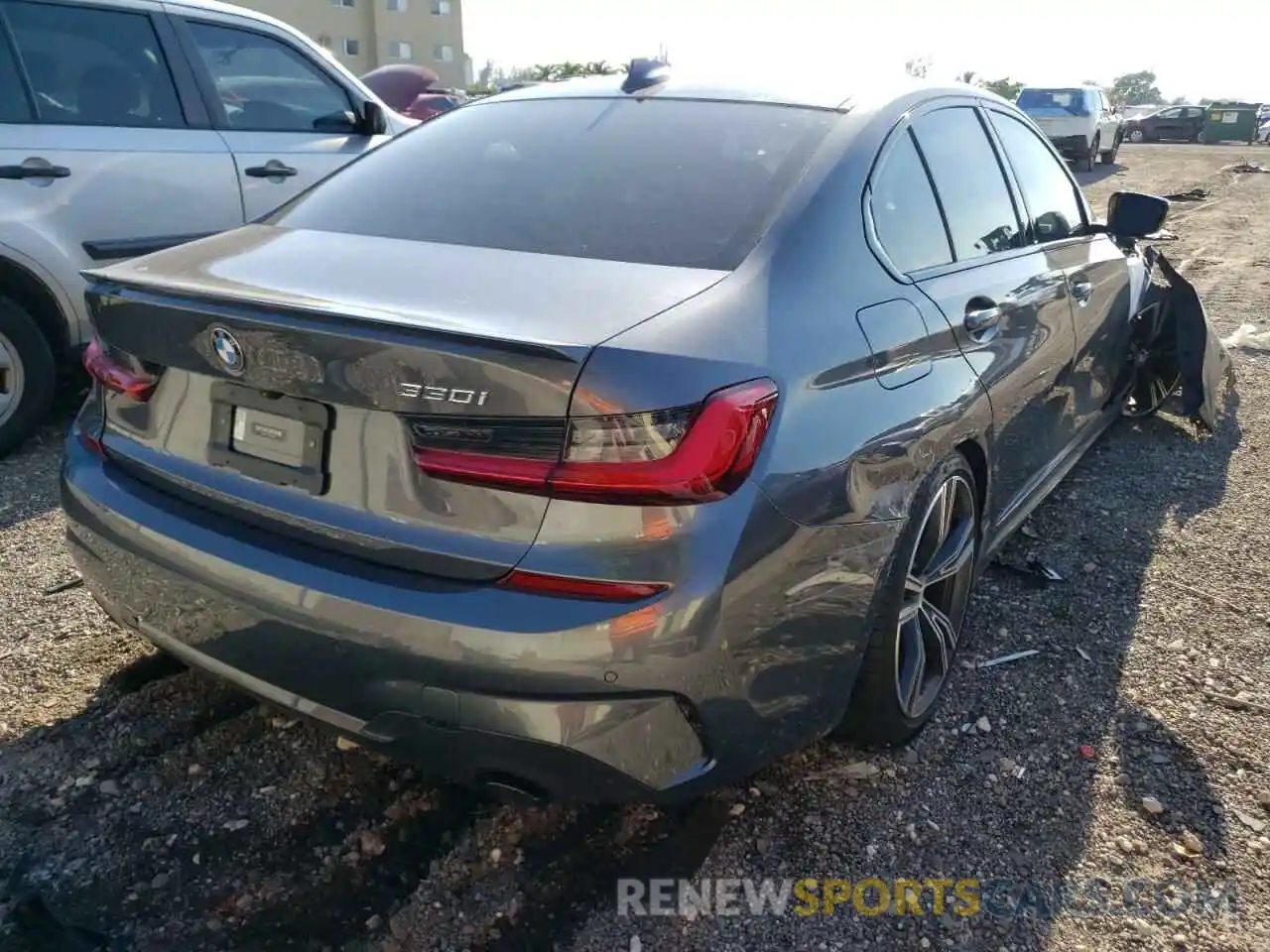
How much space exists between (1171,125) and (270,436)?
45.5 m

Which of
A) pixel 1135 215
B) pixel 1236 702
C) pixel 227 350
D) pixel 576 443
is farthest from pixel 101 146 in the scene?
pixel 1236 702

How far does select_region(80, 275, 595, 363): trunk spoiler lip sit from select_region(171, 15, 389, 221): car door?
282 cm

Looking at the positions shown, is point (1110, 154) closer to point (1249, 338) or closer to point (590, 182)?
point (1249, 338)

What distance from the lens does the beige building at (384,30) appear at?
4856 cm

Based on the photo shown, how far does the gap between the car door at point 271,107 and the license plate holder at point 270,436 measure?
120 inches

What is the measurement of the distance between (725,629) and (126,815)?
1.51m

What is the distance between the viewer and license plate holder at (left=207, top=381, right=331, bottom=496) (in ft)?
6.32

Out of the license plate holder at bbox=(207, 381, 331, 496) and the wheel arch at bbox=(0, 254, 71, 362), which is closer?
the license plate holder at bbox=(207, 381, 331, 496)

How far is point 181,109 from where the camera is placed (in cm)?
484

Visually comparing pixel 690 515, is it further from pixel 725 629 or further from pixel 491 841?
pixel 491 841

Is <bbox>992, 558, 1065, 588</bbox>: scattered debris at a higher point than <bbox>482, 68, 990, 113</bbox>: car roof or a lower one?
Result: lower

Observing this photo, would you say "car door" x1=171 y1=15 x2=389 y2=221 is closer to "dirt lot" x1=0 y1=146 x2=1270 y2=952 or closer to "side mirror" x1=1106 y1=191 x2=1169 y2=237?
"dirt lot" x1=0 y1=146 x2=1270 y2=952

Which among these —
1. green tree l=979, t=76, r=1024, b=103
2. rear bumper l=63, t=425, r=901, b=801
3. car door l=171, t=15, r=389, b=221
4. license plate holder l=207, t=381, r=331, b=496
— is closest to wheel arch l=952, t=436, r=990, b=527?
rear bumper l=63, t=425, r=901, b=801

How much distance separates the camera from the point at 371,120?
540cm
